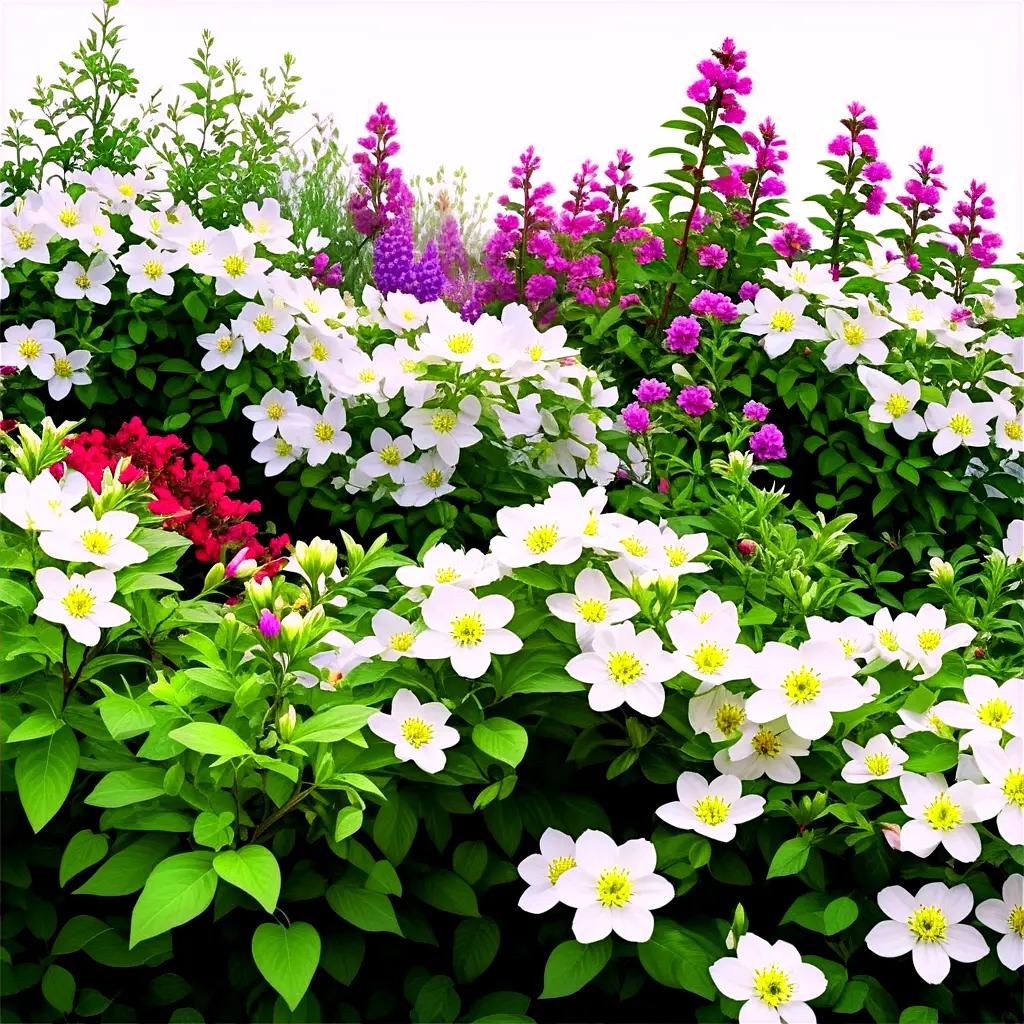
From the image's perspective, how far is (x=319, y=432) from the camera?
3.13 meters

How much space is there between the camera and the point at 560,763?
1.94 m

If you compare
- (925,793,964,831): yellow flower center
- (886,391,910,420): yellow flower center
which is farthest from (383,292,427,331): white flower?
(925,793,964,831): yellow flower center

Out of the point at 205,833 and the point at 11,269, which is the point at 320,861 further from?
the point at 11,269

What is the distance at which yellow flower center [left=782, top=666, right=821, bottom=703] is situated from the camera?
1.78 m

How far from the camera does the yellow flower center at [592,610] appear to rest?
6.12 feet

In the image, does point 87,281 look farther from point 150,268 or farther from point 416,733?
point 416,733

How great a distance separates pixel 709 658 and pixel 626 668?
0.13 metres

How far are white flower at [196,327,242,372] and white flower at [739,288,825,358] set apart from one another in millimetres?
1436

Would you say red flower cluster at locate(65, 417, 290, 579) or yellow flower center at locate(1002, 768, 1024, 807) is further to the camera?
red flower cluster at locate(65, 417, 290, 579)

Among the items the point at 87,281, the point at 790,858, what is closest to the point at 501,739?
the point at 790,858

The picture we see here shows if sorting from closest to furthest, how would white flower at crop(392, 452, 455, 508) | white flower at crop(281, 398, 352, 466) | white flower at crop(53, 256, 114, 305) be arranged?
white flower at crop(392, 452, 455, 508) < white flower at crop(281, 398, 352, 466) < white flower at crop(53, 256, 114, 305)

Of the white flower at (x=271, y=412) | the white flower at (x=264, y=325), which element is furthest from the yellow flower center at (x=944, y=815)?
the white flower at (x=264, y=325)

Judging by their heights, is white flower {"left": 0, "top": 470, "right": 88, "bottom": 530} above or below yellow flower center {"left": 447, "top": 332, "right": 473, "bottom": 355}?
below

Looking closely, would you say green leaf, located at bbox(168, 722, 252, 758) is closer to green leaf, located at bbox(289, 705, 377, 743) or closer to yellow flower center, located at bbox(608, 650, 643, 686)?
green leaf, located at bbox(289, 705, 377, 743)
